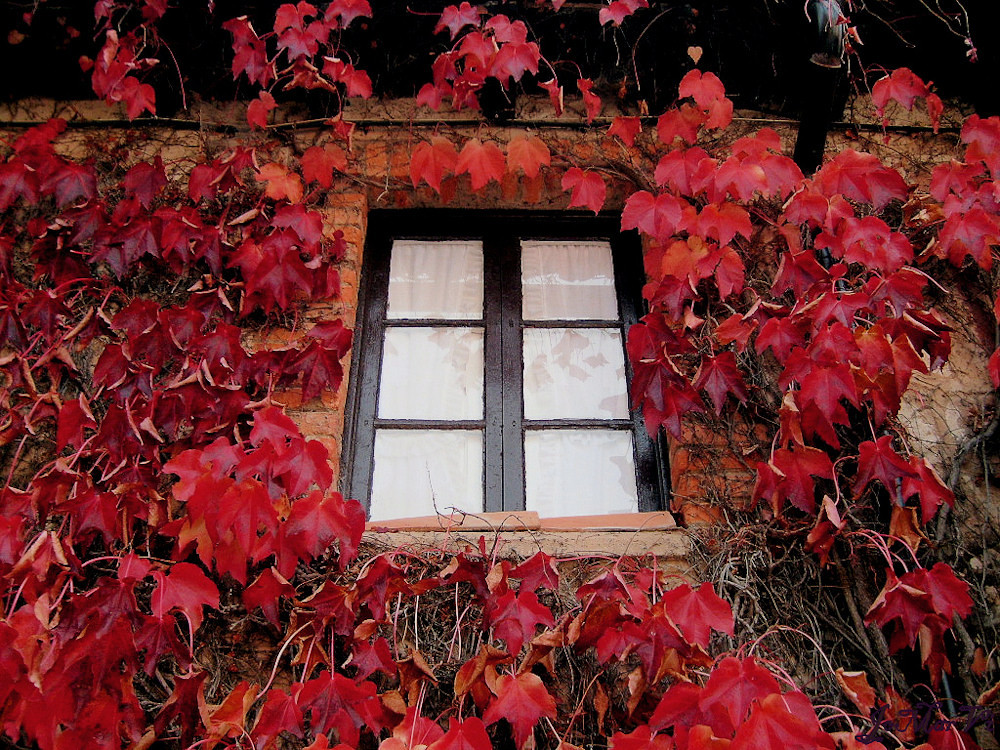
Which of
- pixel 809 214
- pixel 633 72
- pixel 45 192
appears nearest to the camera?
pixel 809 214

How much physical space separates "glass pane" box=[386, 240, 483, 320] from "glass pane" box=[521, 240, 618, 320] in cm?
20

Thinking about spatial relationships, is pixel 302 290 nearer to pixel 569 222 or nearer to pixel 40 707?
pixel 569 222

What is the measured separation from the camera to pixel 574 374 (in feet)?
9.95

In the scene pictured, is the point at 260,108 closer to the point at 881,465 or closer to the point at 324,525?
the point at 324,525

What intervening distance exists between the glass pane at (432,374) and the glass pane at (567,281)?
292 mm

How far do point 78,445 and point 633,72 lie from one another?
250 centimetres

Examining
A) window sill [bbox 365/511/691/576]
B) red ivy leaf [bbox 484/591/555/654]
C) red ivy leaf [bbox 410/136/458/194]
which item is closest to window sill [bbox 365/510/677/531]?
window sill [bbox 365/511/691/576]

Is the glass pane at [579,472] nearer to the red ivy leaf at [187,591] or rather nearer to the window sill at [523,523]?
the window sill at [523,523]

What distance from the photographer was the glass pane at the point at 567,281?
3174 mm

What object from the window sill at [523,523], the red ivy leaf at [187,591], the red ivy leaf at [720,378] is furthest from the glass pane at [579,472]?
the red ivy leaf at [187,591]

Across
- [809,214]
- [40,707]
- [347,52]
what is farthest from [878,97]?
[40,707]

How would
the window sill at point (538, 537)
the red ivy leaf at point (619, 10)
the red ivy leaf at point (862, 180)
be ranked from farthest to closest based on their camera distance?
the red ivy leaf at point (619, 10) → the red ivy leaf at point (862, 180) → the window sill at point (538, 537)

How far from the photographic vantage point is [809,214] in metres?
2.78

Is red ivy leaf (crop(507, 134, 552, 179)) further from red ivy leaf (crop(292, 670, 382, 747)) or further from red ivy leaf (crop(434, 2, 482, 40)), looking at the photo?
red ivy leaf (crop(292, 670, 382, 747))
